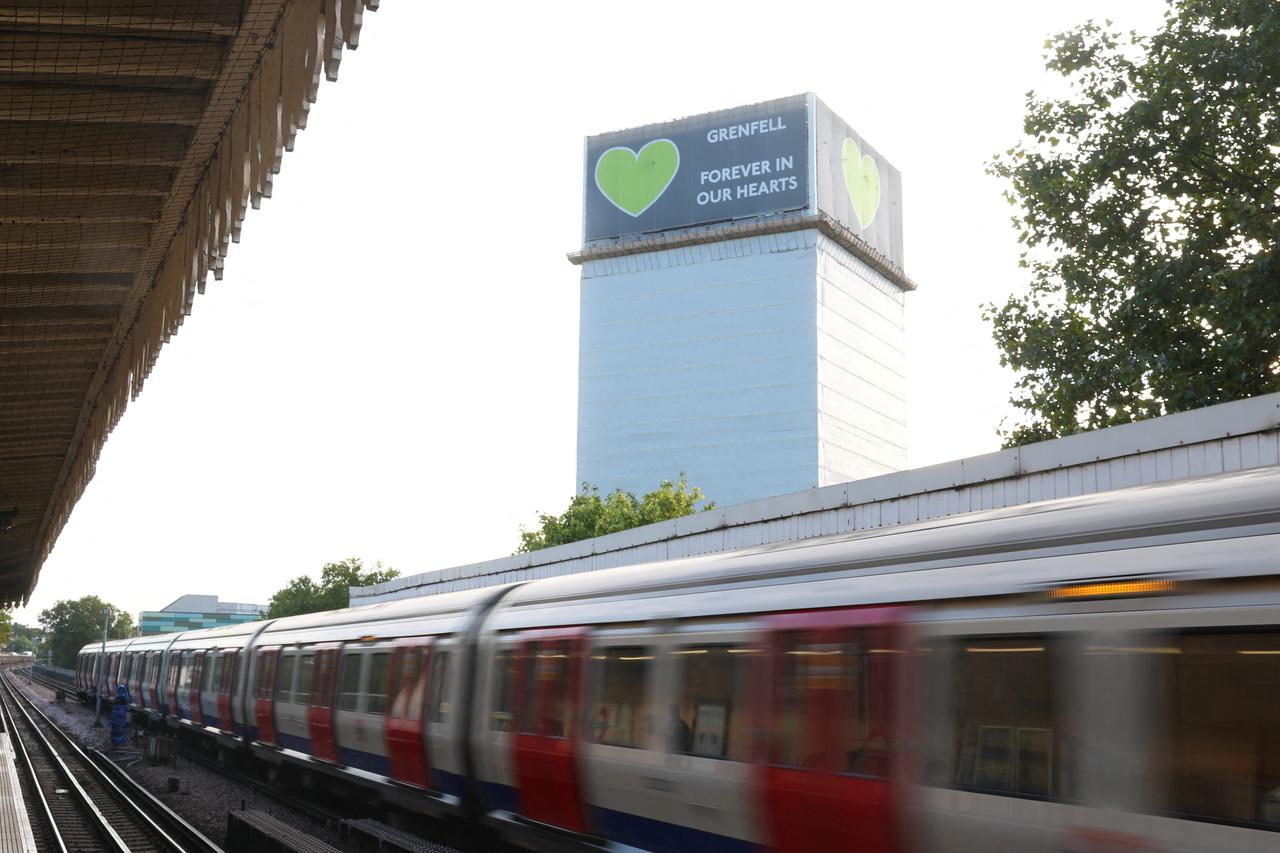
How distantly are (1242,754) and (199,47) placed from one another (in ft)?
21.4

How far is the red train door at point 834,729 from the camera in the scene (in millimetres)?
6805

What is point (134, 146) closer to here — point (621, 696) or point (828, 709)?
point (621, 696)

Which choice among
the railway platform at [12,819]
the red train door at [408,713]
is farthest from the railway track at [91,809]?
the red train door at [408,713]

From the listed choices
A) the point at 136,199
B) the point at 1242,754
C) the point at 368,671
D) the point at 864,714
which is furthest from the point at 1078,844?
the point at 368,671

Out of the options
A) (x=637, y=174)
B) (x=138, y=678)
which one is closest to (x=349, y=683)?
(x=138, y=678)

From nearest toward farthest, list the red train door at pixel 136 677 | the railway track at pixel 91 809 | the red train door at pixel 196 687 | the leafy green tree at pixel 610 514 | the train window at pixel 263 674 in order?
1. the railway track at pixel 91 809
2. the train window at pixel 263 674
3. the red train door at pixel 196 687
4. the red train door at pixel 136 677
5. the leafy green tree at pixel 610 514

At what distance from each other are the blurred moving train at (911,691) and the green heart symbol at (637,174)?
464 feet

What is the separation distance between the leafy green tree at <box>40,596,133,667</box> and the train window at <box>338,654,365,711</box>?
117350 mm

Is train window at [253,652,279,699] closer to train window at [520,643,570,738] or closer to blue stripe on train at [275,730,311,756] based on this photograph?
blue stripe on train at [275,730,311,756]

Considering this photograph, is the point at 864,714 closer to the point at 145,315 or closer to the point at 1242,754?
the point at 1242,754

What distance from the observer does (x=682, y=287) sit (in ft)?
492

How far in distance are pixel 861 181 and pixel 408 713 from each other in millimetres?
150100

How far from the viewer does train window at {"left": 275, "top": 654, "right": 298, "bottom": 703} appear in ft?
65.0

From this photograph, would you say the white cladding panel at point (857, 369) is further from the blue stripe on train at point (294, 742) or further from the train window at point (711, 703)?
the train window at point (711, 703)
